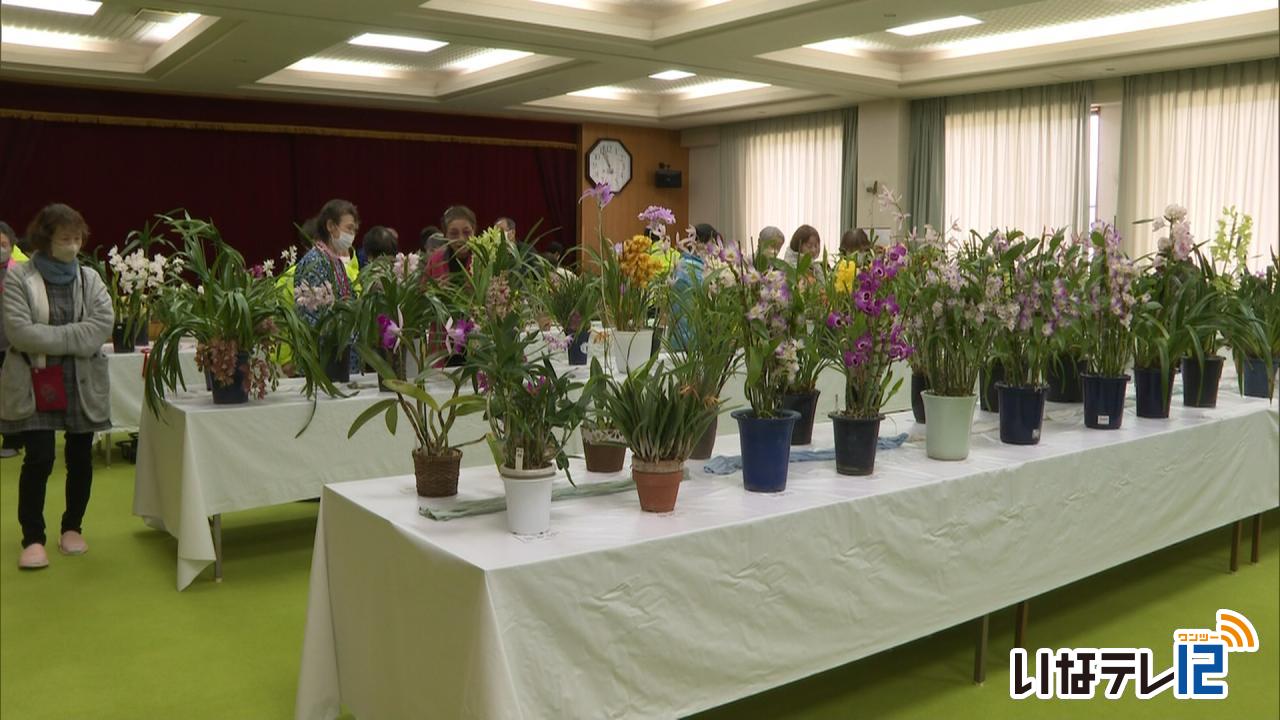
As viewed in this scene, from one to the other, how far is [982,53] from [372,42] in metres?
4.79

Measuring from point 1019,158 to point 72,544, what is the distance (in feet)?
26.2

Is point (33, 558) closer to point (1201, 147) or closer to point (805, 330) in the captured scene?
point (805, 330)

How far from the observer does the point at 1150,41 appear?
7391 mm

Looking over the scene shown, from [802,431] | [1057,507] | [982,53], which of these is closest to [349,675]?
[802,431]

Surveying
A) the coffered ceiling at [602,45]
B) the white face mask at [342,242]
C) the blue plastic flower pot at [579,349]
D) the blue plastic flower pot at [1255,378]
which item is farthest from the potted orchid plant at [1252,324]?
the white face mask at [342,242]

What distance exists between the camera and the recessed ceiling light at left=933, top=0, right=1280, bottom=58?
277 inches

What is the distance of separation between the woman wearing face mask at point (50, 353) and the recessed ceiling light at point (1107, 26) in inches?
261

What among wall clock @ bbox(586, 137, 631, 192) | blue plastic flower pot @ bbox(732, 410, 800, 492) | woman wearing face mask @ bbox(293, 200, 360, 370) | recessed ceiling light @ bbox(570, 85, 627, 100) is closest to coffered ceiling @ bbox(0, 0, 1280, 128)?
recessed ceiling light @ bbox(570, 85, 627, 100)

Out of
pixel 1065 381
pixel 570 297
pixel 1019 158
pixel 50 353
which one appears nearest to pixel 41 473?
pixel 50 353

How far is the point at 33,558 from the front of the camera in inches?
158

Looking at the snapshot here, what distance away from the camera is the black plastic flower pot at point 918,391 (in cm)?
310

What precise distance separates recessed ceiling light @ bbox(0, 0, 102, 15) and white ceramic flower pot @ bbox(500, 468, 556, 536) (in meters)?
6.43

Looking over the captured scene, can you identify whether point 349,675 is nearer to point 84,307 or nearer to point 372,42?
point 84,307

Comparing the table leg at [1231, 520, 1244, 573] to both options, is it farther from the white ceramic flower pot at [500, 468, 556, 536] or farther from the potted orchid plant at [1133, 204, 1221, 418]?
the white ceramic flower pot at [500, 468, 556, 536]
